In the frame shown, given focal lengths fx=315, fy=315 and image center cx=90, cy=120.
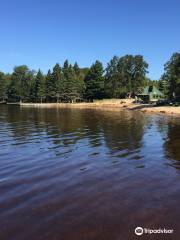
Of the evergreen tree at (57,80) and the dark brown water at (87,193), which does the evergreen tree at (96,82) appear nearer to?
the evergreen tree at (57,80)

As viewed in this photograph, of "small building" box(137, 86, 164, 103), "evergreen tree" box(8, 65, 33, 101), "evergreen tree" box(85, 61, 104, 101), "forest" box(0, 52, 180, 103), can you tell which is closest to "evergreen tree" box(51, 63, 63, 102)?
"forest" box(0, 52, 180, 103)

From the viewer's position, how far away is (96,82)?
142 metres

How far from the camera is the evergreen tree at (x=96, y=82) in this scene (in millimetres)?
143000

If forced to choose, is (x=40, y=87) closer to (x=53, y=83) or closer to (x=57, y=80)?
(x=53, y=83)

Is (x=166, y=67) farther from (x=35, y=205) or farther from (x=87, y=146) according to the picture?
(x=35, y=205)

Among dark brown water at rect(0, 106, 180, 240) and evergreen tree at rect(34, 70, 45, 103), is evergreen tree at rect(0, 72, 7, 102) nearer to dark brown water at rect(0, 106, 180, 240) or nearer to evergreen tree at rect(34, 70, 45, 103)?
→ evergreen tree at rect(34, 70, 45, 103)

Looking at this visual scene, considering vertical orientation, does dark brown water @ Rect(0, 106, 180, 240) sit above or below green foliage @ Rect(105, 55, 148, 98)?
below

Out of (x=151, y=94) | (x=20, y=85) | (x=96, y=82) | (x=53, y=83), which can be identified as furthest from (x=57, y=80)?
→ (x=151, y=94)

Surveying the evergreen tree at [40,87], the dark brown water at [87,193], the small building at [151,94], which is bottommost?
the dark brown water at [87,193]

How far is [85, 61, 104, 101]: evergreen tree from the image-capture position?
143000mm

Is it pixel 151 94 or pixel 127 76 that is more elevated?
pixel 127 76

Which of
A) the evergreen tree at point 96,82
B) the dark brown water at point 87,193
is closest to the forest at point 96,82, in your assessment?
the evergreen tree at point 96,82

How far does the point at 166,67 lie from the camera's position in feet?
343

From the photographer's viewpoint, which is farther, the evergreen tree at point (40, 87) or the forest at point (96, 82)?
the evergreen tree at point (40, 87)
